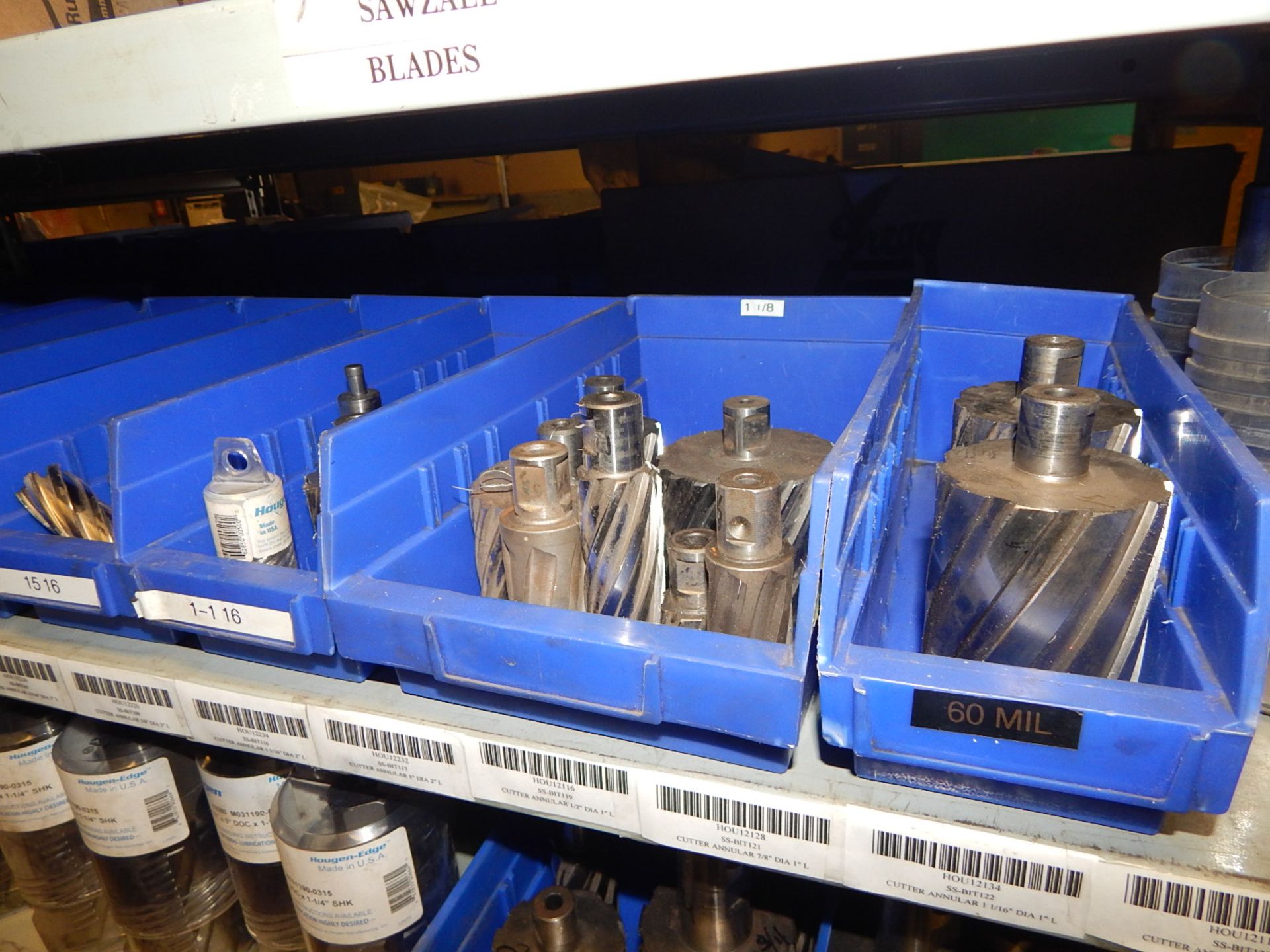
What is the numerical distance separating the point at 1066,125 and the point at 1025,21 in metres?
3.74

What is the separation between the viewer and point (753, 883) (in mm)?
857

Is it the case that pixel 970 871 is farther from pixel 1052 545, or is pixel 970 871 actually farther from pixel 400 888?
pixel 400 888

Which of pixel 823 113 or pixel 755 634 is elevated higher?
pixel 823 113

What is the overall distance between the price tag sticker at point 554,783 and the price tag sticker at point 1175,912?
0.28m

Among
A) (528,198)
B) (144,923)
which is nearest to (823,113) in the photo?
(144,923)

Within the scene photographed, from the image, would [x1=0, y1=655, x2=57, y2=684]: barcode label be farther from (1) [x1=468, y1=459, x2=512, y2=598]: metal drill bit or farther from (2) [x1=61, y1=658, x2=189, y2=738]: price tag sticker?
(1) [x1=468, y1=459, x2=512, y2=598]: metal drill bit

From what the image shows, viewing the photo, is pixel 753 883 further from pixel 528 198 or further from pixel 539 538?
pixel 528 198

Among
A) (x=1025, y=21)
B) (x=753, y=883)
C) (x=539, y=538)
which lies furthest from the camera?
(x=753, y=883)

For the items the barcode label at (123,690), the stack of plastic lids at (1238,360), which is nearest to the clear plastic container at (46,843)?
the barcode label at (123,690)

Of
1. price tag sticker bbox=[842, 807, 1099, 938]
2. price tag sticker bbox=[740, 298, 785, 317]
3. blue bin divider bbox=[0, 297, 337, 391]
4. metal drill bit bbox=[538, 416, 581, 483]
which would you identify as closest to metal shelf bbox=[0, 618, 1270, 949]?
price tag sticker bbox=[842, 807, 1099, 938]

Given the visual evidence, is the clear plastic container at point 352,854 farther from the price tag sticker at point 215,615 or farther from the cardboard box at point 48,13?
the cardboard box at point 48,13

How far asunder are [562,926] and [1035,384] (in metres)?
0.66

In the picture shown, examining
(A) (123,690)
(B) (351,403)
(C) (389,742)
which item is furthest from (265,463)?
(C) (389,742)

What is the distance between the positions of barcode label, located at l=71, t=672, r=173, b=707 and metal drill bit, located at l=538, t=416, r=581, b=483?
14.9 inches
